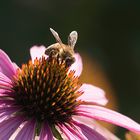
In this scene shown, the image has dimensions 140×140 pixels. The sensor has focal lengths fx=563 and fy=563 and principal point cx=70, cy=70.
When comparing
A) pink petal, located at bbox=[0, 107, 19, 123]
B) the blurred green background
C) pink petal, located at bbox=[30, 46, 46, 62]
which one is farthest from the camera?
the blurred green background

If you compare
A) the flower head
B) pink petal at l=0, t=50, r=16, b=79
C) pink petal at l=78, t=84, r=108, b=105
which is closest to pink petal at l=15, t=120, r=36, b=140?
the flower head

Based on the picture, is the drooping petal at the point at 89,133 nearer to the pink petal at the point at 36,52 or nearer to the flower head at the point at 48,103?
the flower head at the point at 48,103

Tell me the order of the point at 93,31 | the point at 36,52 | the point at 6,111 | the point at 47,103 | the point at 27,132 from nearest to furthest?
the point at 27,132 → the point at 6,111 → the point at 47,103 → the point at 36,52 → the point at 93,31

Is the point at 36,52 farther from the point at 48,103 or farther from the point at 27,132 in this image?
the point at 27,132

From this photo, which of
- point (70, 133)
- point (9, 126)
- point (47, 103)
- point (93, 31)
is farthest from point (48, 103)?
point (93, 31)

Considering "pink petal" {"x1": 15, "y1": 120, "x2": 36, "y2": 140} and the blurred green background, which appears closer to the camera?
"pink petal" {"x1": 15, "y1": 120, "x2": 36, "y2": 140}

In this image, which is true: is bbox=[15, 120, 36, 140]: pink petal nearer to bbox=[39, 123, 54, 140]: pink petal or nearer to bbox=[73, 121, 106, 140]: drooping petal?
bbox=[39, 123, 54, 140]: pink petal

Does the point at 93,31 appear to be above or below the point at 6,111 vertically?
above
